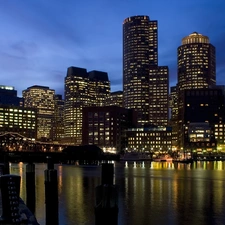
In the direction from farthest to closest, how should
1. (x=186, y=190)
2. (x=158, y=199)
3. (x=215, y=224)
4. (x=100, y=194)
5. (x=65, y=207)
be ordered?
1. (x=186, y=190)
2. (x=158, y=199)
3. (x=65, y=207)
4. (x=215, y=224)
5. (x=100, y=194)

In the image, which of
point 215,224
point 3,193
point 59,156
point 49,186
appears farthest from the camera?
point 59,156

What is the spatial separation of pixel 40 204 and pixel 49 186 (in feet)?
55.2

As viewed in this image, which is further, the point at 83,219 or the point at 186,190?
the point at 186,190

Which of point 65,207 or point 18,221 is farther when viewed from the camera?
point 65,207

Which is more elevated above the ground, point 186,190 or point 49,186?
point 49,186

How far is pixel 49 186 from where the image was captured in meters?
31.2

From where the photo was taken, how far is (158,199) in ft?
177


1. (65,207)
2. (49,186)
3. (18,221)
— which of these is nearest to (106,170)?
(18,221)

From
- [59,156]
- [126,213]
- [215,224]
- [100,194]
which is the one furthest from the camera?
[59,156]

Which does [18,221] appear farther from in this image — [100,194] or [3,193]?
[100,194]

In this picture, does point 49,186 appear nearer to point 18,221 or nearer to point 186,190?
point 18,221

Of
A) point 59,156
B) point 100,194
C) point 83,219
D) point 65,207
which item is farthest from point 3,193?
point 59,156

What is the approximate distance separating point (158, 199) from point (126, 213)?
13012mm

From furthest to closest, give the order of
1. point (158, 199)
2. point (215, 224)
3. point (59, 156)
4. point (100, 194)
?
point (59, 156) → point (158, 199) → point (215, 224) → point (100, 194)
